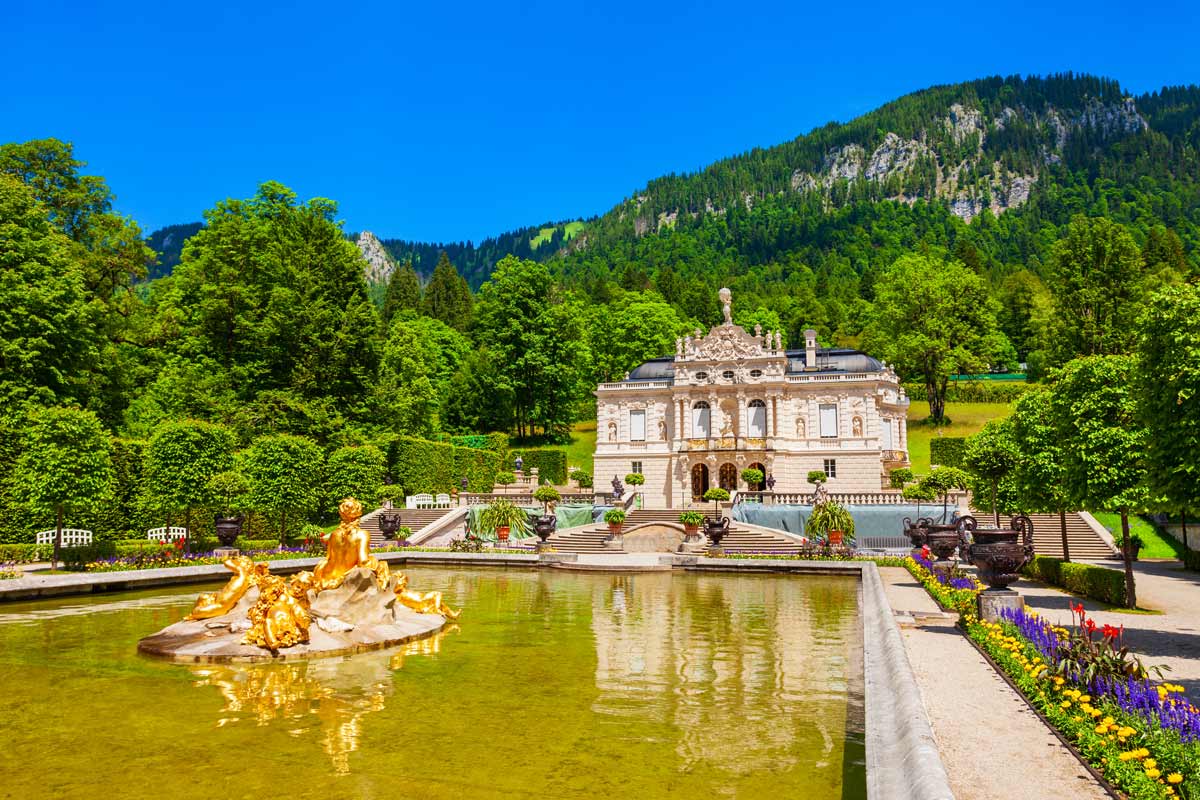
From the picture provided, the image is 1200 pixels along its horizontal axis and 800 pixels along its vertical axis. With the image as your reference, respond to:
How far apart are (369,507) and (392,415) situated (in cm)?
823

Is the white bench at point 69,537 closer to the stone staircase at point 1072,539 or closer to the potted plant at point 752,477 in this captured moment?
the stone staircase at point 1072,539

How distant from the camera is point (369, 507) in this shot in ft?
142

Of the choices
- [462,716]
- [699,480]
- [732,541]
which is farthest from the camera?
[699,480]

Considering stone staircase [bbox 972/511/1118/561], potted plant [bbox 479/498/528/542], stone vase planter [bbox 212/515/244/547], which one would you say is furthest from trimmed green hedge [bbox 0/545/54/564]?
stone staircase [bbox 972/511/1118/561]

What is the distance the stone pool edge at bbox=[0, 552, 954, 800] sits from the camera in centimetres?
601

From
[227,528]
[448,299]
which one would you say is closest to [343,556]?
[227,528]

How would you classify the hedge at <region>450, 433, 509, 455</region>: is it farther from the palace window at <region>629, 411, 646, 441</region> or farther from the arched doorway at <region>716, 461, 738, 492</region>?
the arched doorway at <region>716, 461, 738, 492</region>

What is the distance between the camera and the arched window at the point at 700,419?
189ft

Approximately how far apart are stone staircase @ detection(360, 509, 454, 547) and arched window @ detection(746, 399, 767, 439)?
889 inches

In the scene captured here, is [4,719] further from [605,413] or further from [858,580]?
[605,413]

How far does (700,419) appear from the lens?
5781cm

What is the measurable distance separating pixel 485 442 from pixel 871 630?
57.0 meters

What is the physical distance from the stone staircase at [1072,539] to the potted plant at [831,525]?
750 centimetres

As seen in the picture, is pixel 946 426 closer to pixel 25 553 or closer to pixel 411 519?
pixel 411 519
